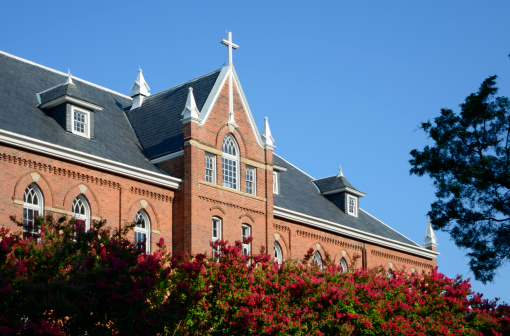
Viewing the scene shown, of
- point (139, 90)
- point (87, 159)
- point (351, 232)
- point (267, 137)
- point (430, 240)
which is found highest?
point (139, 90)

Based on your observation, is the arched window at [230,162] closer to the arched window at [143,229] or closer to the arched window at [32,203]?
the arched window at [143,229]

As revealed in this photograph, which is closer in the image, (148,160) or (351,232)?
(148,160)

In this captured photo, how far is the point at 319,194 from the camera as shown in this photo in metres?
48.1

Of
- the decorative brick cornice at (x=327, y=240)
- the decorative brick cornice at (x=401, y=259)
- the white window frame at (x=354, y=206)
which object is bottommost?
the decorative brick cornice at (x=401, y=259)

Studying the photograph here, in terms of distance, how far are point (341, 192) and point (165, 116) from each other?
14271 mm

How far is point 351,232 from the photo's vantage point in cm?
4512

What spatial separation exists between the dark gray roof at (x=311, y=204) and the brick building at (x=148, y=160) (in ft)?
2.75

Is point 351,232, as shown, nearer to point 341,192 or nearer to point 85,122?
point 341,192

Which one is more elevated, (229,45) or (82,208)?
(229,45)

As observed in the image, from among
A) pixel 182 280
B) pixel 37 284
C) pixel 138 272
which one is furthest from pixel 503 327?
pixel 37 284

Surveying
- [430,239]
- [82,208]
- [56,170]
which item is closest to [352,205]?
[430,239]

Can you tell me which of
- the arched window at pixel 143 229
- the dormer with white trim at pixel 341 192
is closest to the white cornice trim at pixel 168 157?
the arched window at pixel 143 229

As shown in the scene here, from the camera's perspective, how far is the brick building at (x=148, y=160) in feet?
99.5

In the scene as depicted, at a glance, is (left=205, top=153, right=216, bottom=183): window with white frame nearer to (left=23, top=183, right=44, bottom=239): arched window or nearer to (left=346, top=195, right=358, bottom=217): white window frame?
(left=23, top=183, right=44, bottom=239): arched window
